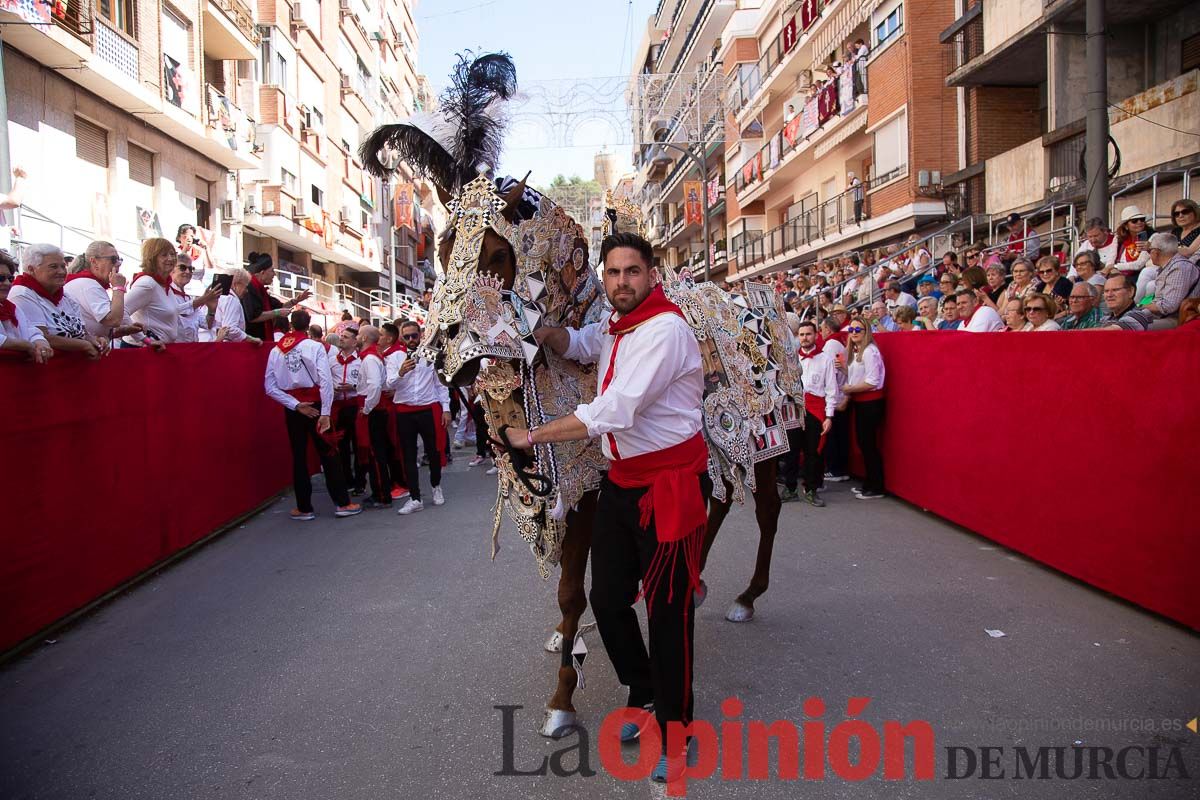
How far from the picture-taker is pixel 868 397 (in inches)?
326

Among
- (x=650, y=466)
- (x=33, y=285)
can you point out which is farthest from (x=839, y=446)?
(x=33, y=285)

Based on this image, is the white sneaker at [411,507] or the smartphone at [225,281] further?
the smartphone at [225,281]

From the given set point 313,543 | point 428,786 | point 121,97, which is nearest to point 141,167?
point 121,97

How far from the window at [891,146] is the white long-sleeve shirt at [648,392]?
61.1 ft

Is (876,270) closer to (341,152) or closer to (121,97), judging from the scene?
(121,97)

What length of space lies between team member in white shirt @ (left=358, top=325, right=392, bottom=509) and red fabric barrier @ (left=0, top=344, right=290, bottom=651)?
1.25 m

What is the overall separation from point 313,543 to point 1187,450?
6630 millimetres

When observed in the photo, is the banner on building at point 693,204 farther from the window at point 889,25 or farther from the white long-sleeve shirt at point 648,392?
the white long-sleeve shirt at point 648,392

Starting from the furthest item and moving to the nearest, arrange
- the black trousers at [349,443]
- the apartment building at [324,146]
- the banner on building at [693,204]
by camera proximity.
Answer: the banner on building at [693,204]
the apartment building at [324,146]
the black trousers at [349,443]

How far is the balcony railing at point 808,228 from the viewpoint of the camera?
21625mm

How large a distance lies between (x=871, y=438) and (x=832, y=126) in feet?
59.7

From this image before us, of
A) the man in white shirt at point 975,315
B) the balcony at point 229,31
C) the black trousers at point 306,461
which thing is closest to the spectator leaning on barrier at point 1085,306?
the man in white shirt at point 975,315

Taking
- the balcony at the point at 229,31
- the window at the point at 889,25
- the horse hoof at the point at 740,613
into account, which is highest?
the balcony at the point at 229,31

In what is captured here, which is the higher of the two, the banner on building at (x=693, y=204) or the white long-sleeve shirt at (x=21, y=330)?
the banner on building at (x=693, y=204)
